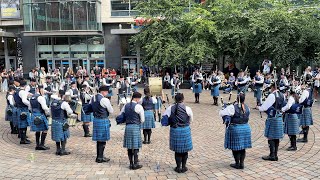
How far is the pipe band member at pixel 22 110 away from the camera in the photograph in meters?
8.51

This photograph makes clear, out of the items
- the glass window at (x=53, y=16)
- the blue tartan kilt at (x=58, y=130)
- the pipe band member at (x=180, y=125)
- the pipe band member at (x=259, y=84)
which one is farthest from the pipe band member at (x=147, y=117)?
the glass window at (x=53, y=16)

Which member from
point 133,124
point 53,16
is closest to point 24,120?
point 133,124

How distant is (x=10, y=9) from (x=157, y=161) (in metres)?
→ 25.9

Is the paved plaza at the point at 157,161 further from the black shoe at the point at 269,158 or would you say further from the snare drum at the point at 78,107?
the snare drum at the point at 78,107

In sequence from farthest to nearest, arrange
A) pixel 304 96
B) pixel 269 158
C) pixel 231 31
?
pixel 231 31 < pixel 304 96 < pixel 269 158

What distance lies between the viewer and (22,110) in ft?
28.5

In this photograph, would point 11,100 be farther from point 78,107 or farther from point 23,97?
point 78,107

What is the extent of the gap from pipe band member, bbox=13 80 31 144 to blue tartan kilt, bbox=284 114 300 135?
636 centimetres

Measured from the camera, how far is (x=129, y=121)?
6426mm

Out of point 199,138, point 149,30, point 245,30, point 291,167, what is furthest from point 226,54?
point 291,167

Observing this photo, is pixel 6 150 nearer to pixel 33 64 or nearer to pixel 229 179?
pixel 229 179

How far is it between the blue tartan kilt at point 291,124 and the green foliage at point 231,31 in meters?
10.5

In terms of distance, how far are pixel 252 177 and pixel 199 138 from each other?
3.03 meters

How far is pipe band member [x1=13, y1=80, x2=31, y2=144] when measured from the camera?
8.51 meters
